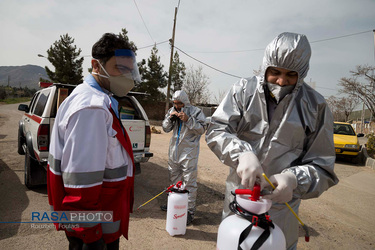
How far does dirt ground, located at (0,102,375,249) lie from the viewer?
2748 mm

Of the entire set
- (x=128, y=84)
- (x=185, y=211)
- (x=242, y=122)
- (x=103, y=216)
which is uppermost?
(x=128, y=84)

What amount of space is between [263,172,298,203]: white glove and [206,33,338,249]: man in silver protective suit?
2cm

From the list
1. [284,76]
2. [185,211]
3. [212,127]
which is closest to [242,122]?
[212,127]

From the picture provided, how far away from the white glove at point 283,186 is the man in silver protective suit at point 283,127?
25 mm

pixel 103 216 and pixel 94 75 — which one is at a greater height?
pixel 94 75

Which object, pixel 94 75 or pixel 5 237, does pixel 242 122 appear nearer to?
pixel 94 75

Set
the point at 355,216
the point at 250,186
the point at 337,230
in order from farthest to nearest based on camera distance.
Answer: the point at 355,216 → the point at 337,230 → the point at 250,186

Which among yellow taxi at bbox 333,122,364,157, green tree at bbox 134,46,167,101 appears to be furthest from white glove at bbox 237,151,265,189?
green tree at bbox 134,46,167,101

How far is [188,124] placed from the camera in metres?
3.81

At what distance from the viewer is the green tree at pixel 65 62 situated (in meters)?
22.8

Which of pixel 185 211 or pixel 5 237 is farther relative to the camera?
pixel 185 211

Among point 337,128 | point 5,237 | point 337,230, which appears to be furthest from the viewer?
point 337,128

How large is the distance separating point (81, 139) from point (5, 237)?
250 cm

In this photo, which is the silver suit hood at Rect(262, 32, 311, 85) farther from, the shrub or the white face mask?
the shrub
